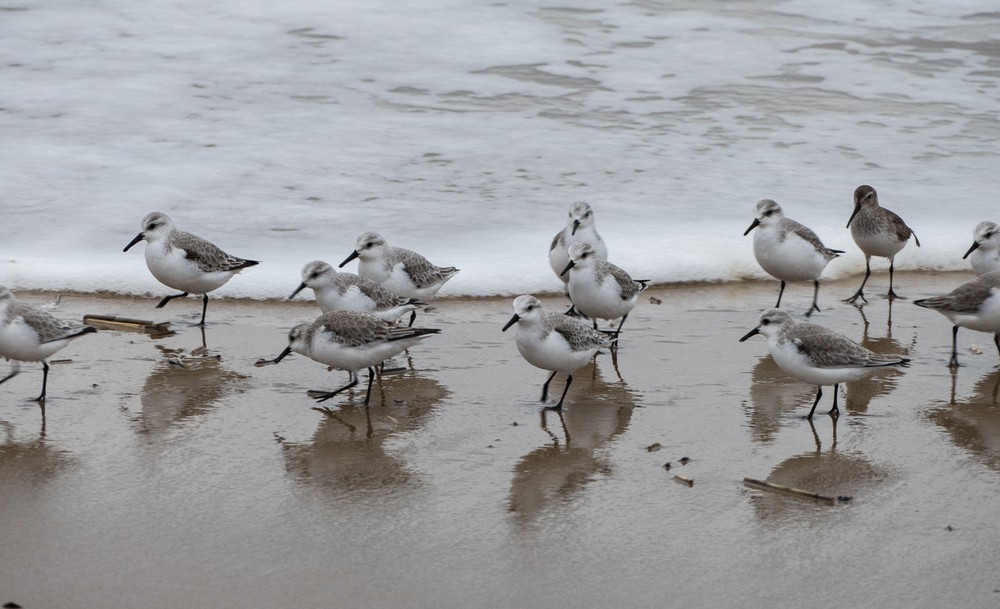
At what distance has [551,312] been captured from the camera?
7316 mm

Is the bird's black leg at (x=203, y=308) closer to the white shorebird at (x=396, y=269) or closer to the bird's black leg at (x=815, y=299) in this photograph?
the white shorebird at (x=396, y=269)

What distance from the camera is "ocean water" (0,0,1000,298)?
35.5 feet

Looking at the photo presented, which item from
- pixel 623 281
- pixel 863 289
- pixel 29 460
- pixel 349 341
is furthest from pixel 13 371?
pixel 863 289

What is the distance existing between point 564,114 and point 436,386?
816 cm

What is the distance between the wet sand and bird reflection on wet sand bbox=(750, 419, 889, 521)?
0.06ft

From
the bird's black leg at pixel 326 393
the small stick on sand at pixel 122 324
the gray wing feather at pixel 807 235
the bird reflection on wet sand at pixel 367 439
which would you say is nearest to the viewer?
the bird reflection on wet sand at pixel 367 439

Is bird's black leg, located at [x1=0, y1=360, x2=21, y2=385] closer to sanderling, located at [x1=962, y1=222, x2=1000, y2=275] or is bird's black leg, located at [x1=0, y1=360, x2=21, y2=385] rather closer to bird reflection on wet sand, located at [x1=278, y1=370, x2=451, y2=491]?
bird reflection on wet sand, located at [x1=278, y1=370, x2=451, y2=491]

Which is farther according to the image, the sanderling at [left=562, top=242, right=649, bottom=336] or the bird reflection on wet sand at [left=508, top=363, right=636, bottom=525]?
the sanderling at [left=562, top=242, right=649, bottom=336]

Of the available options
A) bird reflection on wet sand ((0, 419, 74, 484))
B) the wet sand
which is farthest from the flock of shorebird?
bird reflection on wet sand ((0, 419, 74, 484))

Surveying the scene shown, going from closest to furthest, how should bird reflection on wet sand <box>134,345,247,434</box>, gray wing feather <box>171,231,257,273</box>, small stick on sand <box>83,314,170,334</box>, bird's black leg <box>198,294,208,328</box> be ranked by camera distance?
bird reflection on wet sand <box>134,345,247,434</box> → small stick on sand <box>83,314,170,334</box> → bird's black leg <box>198,294,208,328</box> → gray wing feather <box>171,231,257,273</box>

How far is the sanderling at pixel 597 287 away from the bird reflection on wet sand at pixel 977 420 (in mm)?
2279

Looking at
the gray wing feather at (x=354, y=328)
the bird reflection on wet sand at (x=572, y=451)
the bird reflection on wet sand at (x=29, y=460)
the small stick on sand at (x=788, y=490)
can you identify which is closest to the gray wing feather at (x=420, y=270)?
the gray wing feather at (x=354, y=328)

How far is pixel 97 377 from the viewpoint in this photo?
24.1 feet

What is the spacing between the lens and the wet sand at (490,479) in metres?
4.75
